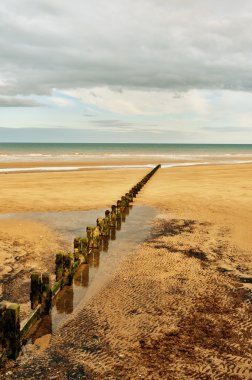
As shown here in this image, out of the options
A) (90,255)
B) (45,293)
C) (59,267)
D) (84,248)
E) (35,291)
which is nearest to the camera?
(35,291)

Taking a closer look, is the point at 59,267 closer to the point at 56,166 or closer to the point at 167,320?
the point at 167,320

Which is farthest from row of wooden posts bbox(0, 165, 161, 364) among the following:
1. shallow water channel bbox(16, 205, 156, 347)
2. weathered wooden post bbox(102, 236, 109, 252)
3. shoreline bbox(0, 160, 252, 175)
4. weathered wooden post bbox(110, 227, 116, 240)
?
shoreline bbox(0, 160, 252, 175)

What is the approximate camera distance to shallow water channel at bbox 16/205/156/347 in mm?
6520

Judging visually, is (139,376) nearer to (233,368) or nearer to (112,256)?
(233,368)

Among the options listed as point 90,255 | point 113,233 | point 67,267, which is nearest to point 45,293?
point 67,267

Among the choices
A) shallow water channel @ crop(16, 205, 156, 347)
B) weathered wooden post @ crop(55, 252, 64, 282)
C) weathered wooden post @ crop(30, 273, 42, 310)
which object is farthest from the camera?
weathered wooden post @ crop(55, 252, 64, 282)

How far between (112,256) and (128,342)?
4302 mm

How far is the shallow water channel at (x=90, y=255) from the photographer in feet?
21.4

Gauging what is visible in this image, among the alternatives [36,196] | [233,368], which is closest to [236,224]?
[233,368]

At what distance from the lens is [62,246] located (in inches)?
426

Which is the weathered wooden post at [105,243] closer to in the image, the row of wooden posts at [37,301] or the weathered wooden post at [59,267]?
the row of wooden posts at [37,301]

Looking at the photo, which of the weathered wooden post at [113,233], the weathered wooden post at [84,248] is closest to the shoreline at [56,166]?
the weathered wooden post at [113,233]

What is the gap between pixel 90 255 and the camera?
10055 mm

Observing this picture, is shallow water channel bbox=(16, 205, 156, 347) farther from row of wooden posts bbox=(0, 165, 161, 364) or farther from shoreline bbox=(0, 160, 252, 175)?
shoreline bbox=(0, 160, 252, 175)
